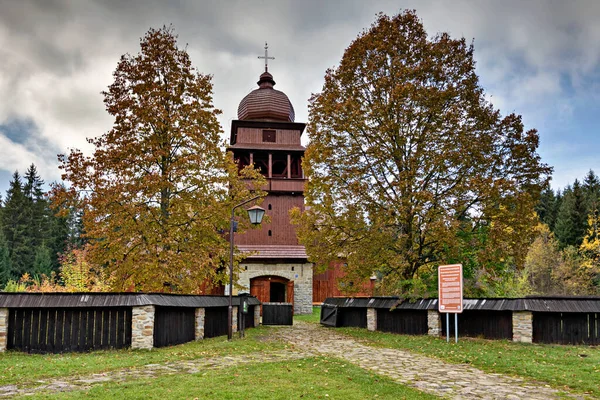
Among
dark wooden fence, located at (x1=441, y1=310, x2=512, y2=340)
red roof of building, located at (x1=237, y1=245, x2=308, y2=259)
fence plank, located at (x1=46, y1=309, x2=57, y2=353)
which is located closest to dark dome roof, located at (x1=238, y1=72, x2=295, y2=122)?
red roof of building, located at (x1=237, y1=245, x2=308, y2=259)

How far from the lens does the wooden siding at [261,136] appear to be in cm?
3594

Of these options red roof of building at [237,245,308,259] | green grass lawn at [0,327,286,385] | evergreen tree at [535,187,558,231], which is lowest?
green grass lawn at [0,327,286,385]

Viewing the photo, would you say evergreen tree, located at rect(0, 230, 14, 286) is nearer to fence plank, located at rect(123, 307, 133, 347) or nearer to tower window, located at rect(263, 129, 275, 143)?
tower window, located at rect(263, 129, 275, 143)

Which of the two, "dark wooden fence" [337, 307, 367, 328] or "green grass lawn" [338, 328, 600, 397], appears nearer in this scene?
"green grass lawn" [338, 328, 600, 397]

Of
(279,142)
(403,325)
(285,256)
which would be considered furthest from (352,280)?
(279,142)

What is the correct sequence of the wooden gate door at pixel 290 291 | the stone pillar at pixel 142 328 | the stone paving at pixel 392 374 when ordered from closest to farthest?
1. the stone paving at pixel 392 374
2. the stone pillar at pixel 142 328
3. the wooden gate door at pixel 290 291

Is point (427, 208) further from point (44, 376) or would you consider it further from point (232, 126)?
point (232, 126)

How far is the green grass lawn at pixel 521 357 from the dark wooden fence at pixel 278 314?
8040 millimetres

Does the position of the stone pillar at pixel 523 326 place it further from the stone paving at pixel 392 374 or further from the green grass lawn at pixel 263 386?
the green grass lawn at pixel 263 386

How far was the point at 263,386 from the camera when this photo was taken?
8.25 m

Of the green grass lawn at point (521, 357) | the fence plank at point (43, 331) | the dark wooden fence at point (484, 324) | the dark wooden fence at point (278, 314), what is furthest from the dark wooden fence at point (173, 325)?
the dark wooden fence at point (278, 314)

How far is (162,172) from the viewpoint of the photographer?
18734mm

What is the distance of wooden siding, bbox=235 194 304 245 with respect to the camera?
33531 mm

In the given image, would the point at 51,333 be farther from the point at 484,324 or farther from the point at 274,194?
the point at 274,194
